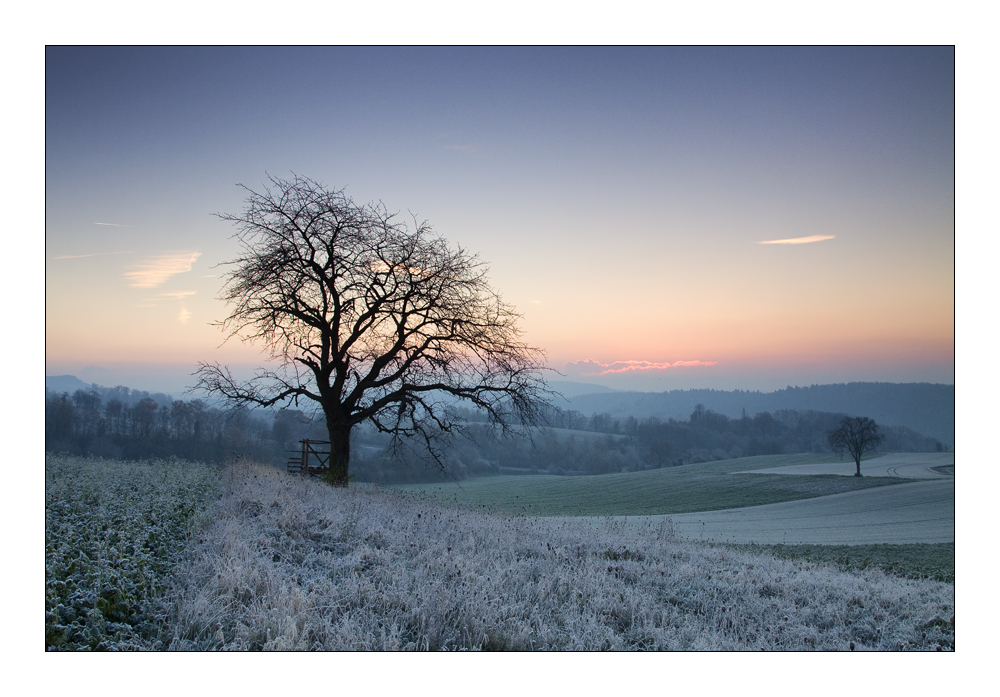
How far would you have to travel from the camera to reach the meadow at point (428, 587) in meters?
4.64

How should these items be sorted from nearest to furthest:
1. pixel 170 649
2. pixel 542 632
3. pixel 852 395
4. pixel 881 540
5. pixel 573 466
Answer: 1. pixel 170 649
2. pixel 542 632
3. pixel 852 395
4. pixel 881 540
5. pixel 573 466

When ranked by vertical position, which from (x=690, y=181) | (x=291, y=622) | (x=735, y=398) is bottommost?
(x=291, y=622)

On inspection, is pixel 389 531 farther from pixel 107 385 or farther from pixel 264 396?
pixel 264 396

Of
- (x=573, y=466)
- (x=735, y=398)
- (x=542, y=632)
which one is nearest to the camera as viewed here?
(x=542, y=632)

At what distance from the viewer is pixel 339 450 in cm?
1230

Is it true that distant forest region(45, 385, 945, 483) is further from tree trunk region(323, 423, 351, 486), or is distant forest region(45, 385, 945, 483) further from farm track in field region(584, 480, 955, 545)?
farm track in field region(584, 480, 955, 545)

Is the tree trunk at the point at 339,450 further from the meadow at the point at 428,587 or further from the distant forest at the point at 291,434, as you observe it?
the meadow at the point at 428,587

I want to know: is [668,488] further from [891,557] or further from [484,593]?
[484,593]

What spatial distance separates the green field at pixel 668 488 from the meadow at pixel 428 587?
35.5 ft

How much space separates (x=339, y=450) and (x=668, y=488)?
22.6m

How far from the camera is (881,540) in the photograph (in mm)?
11297

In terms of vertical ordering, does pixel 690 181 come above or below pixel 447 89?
below
